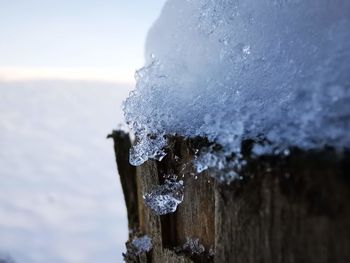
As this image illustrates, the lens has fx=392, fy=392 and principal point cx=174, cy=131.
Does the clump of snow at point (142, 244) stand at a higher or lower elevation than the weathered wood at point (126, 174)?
lower

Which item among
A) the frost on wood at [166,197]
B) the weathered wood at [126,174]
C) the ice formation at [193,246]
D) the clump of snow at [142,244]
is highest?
the weathered wood at [126,174]

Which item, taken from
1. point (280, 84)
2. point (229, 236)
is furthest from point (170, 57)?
point (229, 236)

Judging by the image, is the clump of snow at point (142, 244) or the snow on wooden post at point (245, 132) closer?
the snow on wooden post at point (245, 132)

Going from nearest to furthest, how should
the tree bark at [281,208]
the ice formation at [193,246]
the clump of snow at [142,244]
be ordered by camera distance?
the tree bark at [281,208] → the ice formation at [193,246] → the clump of snow at [142,244]

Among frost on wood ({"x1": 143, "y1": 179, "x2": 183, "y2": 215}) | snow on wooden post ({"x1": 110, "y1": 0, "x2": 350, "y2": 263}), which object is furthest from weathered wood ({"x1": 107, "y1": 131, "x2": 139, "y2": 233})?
frost on wood ({"x1": 143, "y1": 179, "x2": 183, "y2": 215})

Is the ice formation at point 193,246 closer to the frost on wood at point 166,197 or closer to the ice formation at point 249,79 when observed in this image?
the frost on wood at point 166,197

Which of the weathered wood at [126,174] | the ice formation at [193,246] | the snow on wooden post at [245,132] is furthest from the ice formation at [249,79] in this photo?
the weathered wood at [126,174]

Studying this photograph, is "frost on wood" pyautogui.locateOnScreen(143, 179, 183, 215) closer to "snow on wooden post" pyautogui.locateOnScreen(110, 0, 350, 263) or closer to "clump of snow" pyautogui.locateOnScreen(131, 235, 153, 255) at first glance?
"snow on wooden post" pyautogui.locateOnScreen(110, 0, 350, 263)
